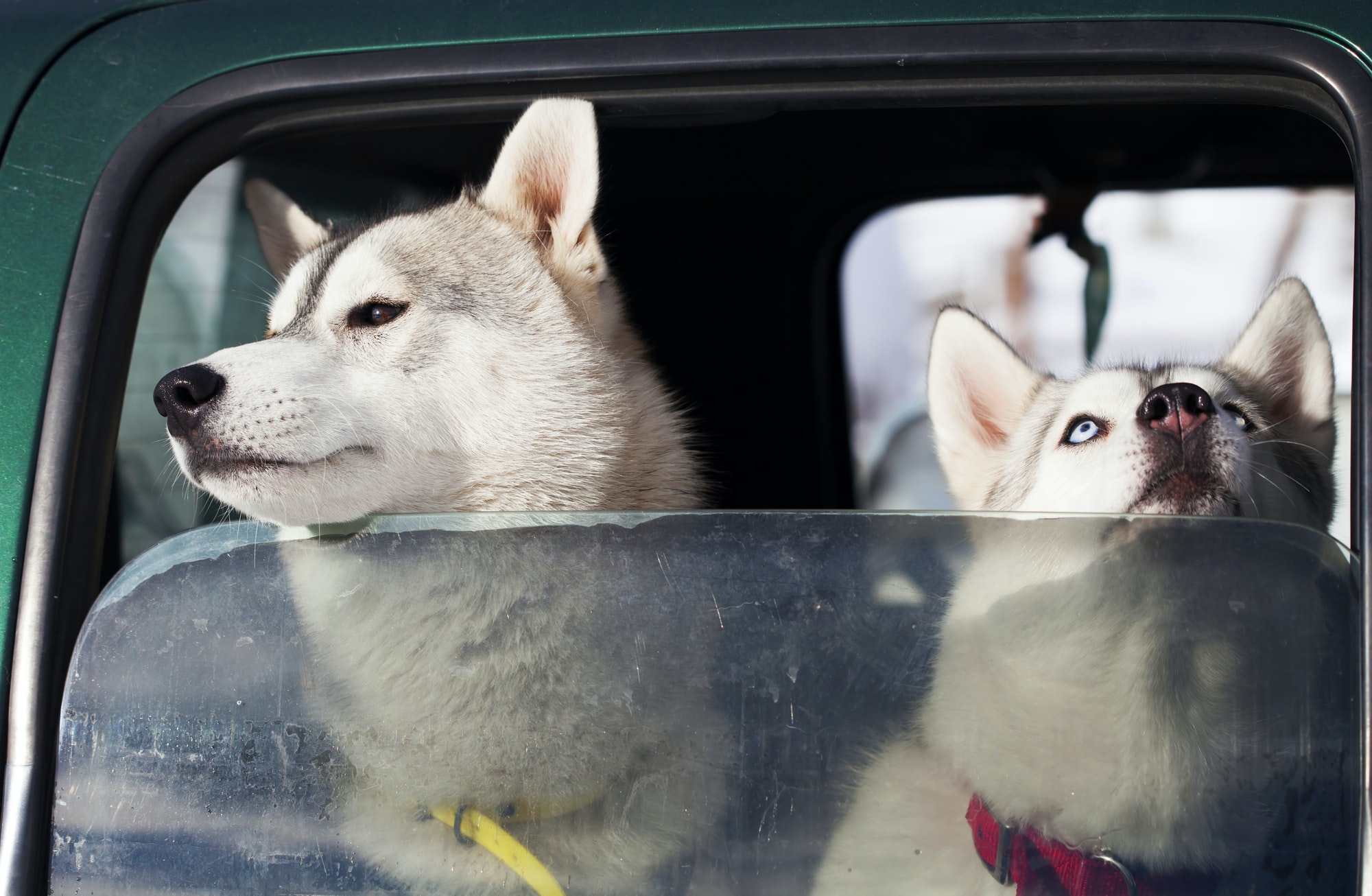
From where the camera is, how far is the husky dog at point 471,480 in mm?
1170

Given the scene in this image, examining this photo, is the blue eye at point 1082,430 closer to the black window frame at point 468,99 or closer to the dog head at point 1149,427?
the dog head at point 1149,427

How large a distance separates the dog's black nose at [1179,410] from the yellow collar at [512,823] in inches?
45.8

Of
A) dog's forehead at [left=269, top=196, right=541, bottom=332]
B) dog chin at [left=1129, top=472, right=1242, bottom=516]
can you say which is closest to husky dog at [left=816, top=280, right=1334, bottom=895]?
dog chin at [left=1129, top=472, right=1242, bottom=516]

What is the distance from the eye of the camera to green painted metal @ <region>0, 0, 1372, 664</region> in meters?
1.31

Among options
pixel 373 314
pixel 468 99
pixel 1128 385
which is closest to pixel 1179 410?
pixel 1128 385

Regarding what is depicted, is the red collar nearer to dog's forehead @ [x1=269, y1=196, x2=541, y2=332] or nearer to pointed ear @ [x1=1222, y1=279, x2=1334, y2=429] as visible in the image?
pointed ear @ [x1=1222, y1=279, x2=1334, y2=429]

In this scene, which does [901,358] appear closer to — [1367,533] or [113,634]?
[1367,533]

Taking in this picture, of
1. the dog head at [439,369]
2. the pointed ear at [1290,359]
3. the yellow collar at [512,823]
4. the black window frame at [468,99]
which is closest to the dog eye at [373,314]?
the dog head at [439,369]

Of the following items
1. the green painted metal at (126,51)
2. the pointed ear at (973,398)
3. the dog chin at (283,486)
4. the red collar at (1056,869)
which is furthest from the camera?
the pointed ear at (973,398)

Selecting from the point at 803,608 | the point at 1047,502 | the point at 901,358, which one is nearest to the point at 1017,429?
the point at 1047,502

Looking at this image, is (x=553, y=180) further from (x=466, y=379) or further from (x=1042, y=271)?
(x=1042, y=271)

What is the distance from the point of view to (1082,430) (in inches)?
77.8

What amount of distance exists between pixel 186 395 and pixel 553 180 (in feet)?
2.84

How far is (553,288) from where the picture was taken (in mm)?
2164
